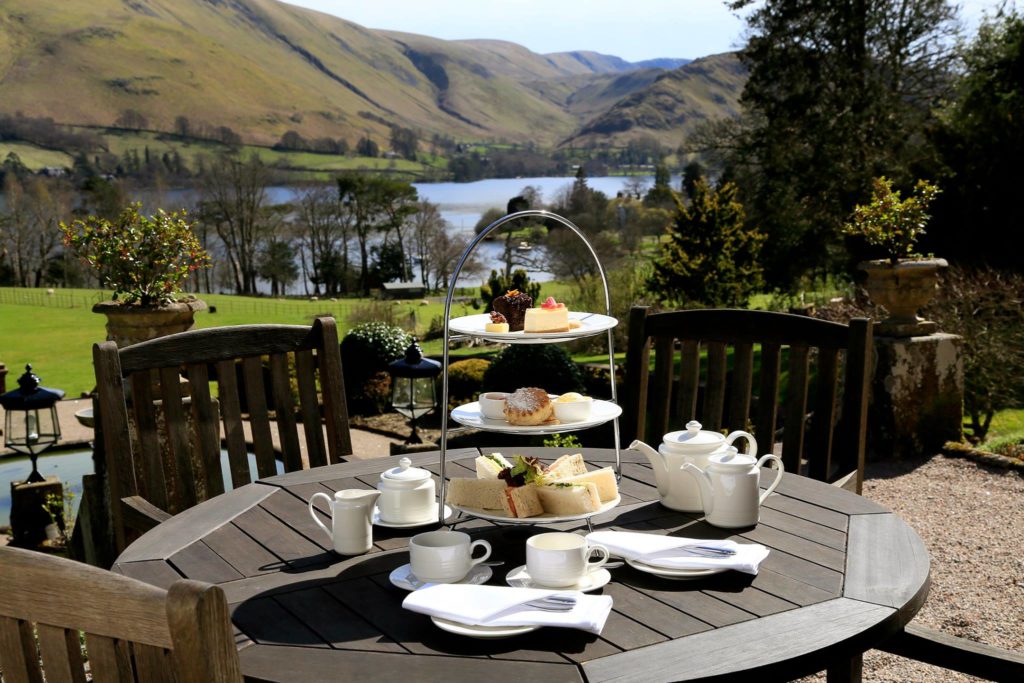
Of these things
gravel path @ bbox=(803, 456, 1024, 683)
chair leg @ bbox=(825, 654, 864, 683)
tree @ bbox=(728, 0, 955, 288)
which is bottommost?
gravel path @ bbox=(803, 456, 1024, 683)

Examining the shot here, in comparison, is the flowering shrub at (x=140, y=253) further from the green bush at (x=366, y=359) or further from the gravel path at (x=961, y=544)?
the green bush at (x=366, y=359)

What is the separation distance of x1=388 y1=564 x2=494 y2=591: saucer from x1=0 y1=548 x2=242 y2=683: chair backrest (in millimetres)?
659

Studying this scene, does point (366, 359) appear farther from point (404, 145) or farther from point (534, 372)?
point (404, 145)

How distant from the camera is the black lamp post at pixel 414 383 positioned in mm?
6418

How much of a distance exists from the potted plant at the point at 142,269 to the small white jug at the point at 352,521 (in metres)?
3.27

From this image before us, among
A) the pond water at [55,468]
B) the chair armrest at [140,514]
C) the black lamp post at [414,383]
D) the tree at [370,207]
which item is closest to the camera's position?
the chair armrest at [140,514]

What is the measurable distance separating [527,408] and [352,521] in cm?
40

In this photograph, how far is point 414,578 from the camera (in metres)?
1.53

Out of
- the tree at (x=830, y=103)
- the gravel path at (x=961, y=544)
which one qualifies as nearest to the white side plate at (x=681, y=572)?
the gravel path at (x=961, y=544)

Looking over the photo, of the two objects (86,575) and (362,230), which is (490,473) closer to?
(86,575)

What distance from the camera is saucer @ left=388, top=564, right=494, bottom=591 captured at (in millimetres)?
1502

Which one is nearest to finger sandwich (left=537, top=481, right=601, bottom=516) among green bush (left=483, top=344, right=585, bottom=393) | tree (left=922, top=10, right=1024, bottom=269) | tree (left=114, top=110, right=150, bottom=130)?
green bush (left=483, top=344, right=585, bottom=393)

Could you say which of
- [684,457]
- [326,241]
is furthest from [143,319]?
[326,241]

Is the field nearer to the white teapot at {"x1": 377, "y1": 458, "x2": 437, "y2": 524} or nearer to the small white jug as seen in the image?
the white teapot at {"x1": 377, "y1": 458, "x2": 437, "y2": 524}
